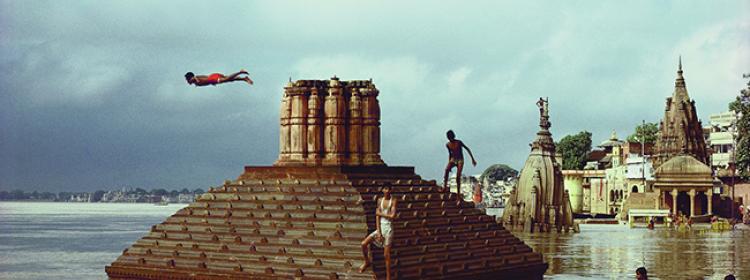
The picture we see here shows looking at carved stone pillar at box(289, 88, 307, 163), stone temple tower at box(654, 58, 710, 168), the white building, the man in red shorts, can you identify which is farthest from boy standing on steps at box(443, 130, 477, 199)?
the white building

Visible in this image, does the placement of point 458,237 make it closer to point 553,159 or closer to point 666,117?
point 553,159

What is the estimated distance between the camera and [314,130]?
81.5 feet

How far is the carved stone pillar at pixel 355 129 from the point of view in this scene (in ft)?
81.7

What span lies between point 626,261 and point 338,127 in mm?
17903

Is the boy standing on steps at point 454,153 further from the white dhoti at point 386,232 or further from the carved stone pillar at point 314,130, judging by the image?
the white dhoti at point 386,232

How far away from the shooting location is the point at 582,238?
191ft

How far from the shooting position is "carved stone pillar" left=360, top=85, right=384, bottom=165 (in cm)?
2494

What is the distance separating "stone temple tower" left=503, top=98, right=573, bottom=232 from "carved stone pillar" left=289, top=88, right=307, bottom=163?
129 feet

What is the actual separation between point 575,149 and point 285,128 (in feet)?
407

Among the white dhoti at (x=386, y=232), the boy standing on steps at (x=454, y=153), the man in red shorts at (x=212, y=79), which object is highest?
the man in red shorts at (x=212, y=79)

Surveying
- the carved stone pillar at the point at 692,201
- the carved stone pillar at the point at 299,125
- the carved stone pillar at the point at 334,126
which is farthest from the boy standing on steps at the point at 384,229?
the carved stone pillar at the point at 692,201

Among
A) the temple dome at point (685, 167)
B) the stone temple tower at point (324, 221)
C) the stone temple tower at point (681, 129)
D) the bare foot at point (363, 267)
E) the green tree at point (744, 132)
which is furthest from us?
the stone temple tower at point (681, 129)

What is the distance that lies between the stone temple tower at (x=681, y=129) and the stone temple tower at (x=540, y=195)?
1133 inches

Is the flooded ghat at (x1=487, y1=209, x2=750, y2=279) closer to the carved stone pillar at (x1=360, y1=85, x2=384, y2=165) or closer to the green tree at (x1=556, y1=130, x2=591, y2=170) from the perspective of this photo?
the carved stone pillar at (x1=360, y1=85, x2=384, y2=165)
